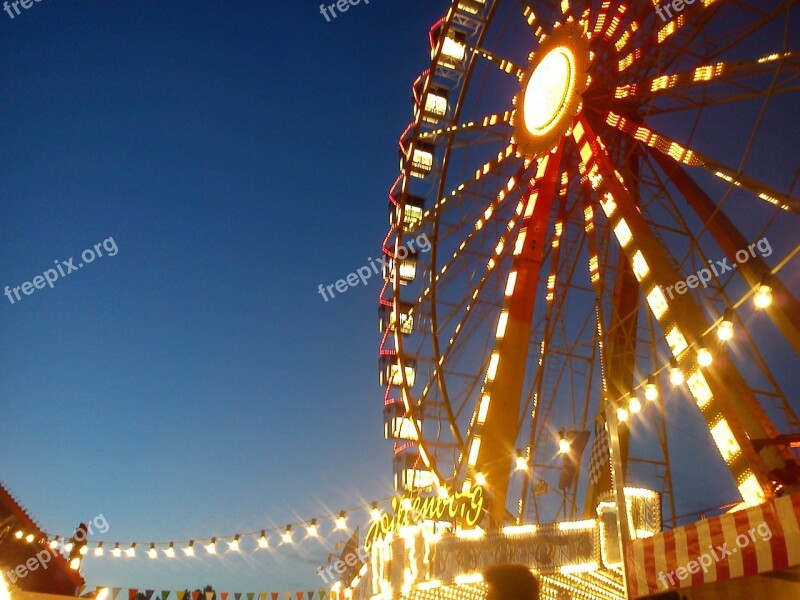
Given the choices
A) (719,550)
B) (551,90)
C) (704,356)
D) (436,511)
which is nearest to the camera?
(719,550)

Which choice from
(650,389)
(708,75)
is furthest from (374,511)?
(708,75)

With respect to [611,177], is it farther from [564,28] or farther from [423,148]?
[423,148]

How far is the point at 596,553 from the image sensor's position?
33.1ft

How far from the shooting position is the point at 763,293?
26.5 feet

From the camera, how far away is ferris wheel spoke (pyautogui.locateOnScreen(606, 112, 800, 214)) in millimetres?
10242

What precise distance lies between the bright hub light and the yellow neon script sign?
9253 millimetres

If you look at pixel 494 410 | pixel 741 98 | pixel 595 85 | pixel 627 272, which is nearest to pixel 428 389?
pixel 494 410

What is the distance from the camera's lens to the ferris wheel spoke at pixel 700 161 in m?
10.2

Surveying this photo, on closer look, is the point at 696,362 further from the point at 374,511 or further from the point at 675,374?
the point at 374,511

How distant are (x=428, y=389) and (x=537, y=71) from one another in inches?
369

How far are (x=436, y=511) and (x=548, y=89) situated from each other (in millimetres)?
10778

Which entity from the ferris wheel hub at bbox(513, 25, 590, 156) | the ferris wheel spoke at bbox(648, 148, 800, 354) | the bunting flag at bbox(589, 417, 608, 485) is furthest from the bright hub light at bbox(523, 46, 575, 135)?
the bunting flag at bbox(589, 417, 608, 485)

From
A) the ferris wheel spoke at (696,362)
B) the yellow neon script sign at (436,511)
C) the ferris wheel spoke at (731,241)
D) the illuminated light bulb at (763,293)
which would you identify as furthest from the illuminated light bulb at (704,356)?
the yellow neon script sign at (436,511)

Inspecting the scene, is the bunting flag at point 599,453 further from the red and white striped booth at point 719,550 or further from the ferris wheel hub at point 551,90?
the red and white striped booth at point 719,550
